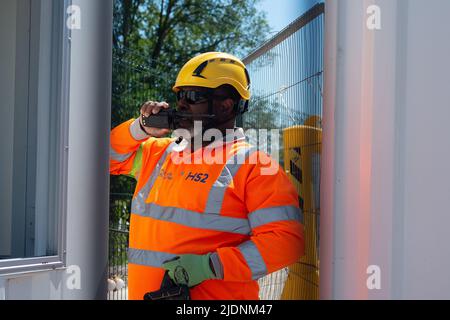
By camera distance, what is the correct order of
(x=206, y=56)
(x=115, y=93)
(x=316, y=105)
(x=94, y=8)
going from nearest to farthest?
(x=94, y=8)
(x=316, y=105)
(x=115, y=93)
(x=206, y=56)

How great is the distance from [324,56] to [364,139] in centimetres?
29

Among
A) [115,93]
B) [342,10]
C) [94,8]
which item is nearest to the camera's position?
[94,8]

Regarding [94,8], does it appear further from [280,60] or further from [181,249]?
[181,249]

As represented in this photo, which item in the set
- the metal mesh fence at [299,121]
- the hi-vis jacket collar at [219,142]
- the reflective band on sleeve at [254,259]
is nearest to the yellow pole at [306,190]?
the metal mesh fence at [299,121]

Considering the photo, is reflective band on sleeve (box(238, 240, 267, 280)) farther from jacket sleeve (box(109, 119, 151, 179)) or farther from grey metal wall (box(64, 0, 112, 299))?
jacket sleeve (box(109, 119, 151, 179))

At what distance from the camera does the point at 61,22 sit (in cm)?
146

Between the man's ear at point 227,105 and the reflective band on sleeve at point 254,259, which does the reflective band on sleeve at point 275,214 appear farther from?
the man's ear at point 227,105

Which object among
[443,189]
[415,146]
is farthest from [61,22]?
[443,189]

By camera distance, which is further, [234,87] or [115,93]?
[234,87]

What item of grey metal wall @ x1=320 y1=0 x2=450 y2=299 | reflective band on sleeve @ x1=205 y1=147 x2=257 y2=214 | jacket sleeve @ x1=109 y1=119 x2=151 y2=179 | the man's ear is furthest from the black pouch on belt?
the man's ear

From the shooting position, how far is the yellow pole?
1761 millimetres

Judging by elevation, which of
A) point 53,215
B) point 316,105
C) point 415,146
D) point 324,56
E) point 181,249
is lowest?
point 181,249

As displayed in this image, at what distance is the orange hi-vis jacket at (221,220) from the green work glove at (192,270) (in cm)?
5

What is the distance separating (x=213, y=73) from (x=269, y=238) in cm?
69
